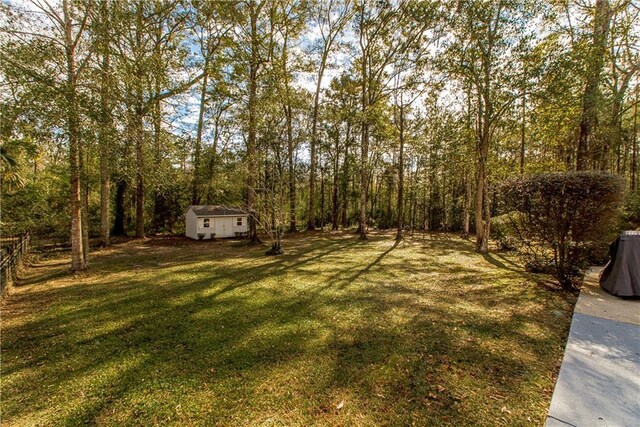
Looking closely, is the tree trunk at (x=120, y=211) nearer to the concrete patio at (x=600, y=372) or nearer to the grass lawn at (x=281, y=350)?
the grass lawn at (x=281, y=350)

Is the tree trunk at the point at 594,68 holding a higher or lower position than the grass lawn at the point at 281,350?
higher

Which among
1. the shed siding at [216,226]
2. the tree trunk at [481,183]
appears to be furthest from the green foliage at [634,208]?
the shed siding at [216,226]

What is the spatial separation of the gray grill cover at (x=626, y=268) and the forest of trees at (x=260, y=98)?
8.71ft

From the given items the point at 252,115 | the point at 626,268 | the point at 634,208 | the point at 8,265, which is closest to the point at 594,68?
the point at 626,268

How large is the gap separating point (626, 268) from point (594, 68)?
7305mm

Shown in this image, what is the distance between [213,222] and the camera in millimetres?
17516

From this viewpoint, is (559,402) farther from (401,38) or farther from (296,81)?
(296,81)

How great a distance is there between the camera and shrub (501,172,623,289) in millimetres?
5309

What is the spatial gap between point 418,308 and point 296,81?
16.8m

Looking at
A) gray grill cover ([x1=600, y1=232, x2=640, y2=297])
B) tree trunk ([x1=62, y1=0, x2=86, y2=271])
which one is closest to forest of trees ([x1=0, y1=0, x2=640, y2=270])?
tree trunk ([x1=62, y1=0, x2=86, y2=271])

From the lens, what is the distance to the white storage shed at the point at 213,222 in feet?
55.7

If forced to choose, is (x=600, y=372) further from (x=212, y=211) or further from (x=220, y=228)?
(x=212, y=211)

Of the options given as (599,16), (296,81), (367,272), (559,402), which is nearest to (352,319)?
(559,402)

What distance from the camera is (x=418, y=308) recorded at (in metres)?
5.10
